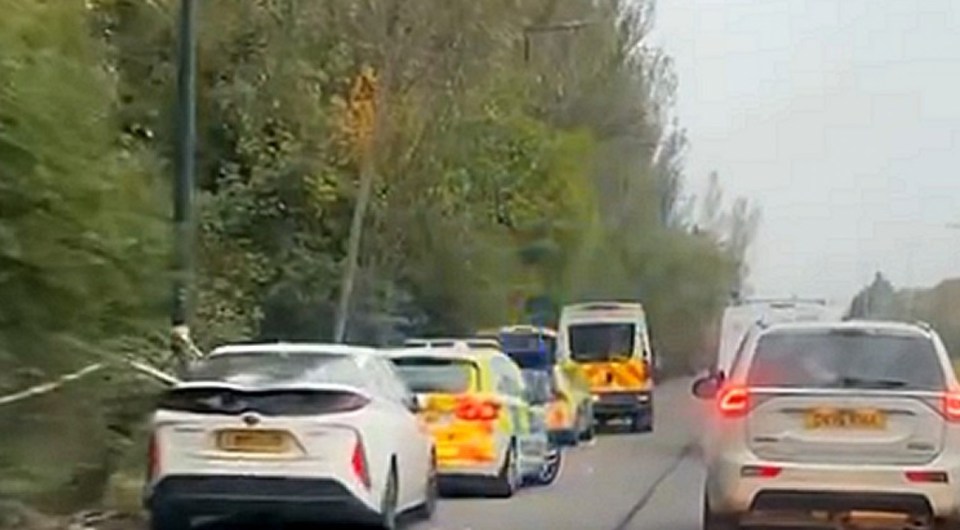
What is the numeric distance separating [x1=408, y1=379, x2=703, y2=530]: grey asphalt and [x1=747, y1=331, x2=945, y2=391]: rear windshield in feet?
12.9

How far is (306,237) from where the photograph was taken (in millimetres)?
33750

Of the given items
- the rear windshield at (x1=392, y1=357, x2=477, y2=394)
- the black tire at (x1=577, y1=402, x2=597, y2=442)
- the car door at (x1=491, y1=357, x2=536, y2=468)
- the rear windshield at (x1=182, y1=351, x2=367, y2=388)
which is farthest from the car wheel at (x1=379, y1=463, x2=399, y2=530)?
the black tire at (x1=577, y1=402, x2=597, y2=442)

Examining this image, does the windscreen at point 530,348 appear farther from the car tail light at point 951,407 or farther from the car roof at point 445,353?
the car tail light at point 951,407

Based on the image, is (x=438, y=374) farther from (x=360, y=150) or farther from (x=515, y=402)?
(x=360, y=150)

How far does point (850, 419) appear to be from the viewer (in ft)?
45.5

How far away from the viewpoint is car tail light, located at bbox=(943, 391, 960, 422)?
1380 centimetres

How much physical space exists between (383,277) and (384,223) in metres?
1.76

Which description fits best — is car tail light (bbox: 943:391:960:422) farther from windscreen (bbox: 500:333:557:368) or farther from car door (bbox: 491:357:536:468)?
windscreen (bbox: 500:333:557:368)

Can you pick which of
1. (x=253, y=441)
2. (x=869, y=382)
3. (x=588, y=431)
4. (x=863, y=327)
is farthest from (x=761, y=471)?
(x=588, y=431)

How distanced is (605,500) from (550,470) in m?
3.02

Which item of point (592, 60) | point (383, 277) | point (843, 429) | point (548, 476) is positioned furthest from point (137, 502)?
point (592, 60)

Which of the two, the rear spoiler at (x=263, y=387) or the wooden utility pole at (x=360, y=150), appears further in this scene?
the wooden utility pole at (x=360, y=150)

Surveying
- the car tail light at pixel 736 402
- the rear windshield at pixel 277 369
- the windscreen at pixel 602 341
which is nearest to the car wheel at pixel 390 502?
the rear windshield at pixel 277 369

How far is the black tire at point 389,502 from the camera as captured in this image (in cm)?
1568
